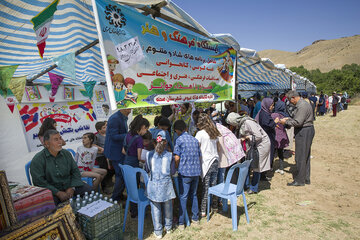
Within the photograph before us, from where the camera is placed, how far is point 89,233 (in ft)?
7.82

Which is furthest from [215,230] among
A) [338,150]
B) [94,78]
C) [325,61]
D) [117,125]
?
[325,61]

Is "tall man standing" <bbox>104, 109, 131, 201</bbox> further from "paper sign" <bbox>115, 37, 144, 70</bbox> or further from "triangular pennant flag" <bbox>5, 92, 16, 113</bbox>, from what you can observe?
"triangular pennant flag" <bbox>5, 92, 16, 113</bbox>

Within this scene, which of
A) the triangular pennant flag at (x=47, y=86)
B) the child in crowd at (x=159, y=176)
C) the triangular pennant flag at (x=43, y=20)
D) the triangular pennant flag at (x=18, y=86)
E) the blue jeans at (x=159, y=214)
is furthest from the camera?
the triangular pennant flag at (x=47, y=86)

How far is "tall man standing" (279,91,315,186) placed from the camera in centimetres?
449

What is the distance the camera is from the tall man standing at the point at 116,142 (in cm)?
366

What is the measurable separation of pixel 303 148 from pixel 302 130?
411mm

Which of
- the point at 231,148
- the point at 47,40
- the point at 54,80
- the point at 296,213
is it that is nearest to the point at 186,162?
the point at 231,148

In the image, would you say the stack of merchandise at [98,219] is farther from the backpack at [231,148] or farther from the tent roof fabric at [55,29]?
the tent roof fabric at [55,29]

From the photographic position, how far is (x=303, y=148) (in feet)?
15.1

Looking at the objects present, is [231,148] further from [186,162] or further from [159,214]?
[159,214]

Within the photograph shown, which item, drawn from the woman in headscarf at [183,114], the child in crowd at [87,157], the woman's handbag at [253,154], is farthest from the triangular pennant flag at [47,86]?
the woman's handbag at [253,154]

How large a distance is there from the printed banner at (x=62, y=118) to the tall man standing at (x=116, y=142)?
9.16ft

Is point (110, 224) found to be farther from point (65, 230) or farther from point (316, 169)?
point (316, 169)

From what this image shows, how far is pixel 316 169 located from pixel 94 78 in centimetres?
733
